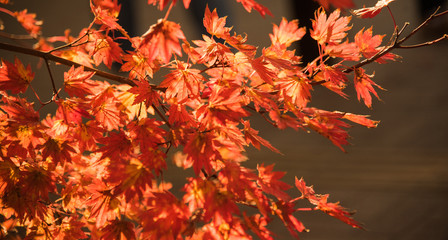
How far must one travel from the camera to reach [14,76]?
0.97m

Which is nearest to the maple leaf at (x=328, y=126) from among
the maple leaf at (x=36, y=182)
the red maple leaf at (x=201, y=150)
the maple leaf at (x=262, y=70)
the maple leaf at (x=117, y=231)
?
the maple leaf at (x=262, y=70)

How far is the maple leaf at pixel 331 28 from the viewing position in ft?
3.10

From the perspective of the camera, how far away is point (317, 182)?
342 cm

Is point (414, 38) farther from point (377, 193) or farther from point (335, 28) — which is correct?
point (335, 28)

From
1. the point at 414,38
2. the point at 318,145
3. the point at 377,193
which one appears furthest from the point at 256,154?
the point at 414,38

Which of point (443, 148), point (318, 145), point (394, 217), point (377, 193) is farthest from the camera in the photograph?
point (318, 145)

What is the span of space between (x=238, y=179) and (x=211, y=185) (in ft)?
0.20

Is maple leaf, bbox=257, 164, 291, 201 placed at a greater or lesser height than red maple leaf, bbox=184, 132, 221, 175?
lesser

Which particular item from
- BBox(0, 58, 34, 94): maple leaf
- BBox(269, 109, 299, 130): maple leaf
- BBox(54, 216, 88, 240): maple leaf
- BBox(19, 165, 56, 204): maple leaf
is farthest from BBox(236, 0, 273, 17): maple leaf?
BBox(54, 216, 88, 240): maple leaf

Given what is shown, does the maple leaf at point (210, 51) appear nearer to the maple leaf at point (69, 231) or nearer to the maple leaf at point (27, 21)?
the maple leaf at point (69, 231)

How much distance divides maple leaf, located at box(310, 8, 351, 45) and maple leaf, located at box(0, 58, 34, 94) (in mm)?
714

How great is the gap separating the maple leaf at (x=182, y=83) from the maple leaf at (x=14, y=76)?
0.34 meters

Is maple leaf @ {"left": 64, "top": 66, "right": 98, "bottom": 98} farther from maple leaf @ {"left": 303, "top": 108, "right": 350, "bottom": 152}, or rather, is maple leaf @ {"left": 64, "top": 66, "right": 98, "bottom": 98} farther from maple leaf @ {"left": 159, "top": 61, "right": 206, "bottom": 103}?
maple leaf @ {"left": 303, "top": 108, "right": 350, "bottom": 152}

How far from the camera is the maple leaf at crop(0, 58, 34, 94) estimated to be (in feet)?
3.17
